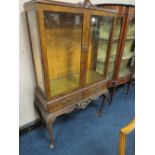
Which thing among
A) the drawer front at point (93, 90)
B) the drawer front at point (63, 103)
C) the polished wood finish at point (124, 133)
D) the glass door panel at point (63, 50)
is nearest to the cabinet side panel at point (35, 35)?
the glass door panel at point (63, 50)

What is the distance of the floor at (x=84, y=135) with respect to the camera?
61.0 inches

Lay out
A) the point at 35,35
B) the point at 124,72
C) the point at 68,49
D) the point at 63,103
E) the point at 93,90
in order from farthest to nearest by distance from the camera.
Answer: the point at 124,72 < the point at 93,90 < the point at 68,49 < the point at 63,103 < the point at 35,35

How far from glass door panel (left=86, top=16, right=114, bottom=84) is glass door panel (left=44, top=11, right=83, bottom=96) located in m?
0.19

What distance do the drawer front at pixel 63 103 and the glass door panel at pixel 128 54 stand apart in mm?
1061

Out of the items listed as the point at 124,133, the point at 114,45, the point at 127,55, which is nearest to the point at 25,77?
the point at 124,133

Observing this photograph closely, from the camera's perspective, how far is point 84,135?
68.3 inches

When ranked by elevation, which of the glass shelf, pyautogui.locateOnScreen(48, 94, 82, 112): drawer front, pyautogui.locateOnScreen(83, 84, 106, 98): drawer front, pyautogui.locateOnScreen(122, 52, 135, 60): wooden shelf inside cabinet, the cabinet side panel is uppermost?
the cabinet side panel

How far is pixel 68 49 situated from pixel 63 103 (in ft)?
1.96

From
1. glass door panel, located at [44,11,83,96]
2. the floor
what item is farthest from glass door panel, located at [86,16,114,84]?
the floor

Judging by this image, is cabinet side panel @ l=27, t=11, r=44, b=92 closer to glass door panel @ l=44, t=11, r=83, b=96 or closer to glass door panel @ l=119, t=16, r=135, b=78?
glass door panel @ l=44, t=11, r=83, b=96

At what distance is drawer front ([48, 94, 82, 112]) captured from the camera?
1.34 m

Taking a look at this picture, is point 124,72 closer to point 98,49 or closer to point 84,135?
point 98,49

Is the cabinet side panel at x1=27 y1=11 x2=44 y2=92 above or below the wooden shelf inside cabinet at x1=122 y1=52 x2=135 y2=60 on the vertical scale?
above
